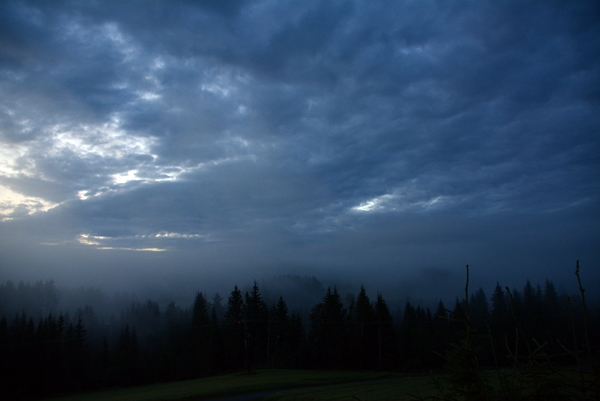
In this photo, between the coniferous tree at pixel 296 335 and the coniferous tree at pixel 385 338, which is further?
the coniferous tree at pixel 296 335

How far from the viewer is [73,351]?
58.8 metres

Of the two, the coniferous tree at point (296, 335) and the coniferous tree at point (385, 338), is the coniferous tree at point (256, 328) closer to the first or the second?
the coniferous tree at point (296, 335)

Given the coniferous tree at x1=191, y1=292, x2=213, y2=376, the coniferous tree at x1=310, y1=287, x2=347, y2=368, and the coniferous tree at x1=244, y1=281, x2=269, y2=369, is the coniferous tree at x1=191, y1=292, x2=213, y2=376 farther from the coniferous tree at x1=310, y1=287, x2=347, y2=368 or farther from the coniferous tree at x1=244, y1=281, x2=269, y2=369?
the coniferous tree at x1=310, y1=287, x2=347, y2=368

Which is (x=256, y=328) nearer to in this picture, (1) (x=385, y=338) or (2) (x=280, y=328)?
(2) (x=280, y=328)

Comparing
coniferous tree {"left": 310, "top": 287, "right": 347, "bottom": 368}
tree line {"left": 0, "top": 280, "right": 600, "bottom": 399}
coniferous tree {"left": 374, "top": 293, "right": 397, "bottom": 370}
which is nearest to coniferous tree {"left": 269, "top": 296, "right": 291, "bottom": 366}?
tree line {"left": 0, "top": 280, "right": 600, "bottom": 399}

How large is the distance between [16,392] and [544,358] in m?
65.8

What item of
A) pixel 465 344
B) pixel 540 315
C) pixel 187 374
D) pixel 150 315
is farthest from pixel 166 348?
pixel 465 344

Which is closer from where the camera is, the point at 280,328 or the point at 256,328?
the point at 256,328

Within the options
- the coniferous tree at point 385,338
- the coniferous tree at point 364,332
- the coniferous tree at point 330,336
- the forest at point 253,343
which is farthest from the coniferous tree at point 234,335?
the coniferous tree at point 385,338

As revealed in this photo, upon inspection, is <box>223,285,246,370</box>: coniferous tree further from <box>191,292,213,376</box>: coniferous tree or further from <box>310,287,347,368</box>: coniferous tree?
<box>310,287,347,368</box>: coniferous tree

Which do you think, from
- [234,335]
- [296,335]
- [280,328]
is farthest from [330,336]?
[234,335]

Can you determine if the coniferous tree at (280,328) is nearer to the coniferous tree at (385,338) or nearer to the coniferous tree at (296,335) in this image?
the coniferous tree at (296,335)

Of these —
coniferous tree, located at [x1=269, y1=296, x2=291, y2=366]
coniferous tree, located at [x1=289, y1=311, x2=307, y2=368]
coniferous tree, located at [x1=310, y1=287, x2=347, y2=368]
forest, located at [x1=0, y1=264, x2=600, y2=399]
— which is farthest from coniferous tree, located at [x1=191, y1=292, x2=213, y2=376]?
coniferous tree, located at [x1=310, y1=287, x2=347, y2=368]

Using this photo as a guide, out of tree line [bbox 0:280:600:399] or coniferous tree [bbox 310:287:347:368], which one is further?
coniferous tree [bbox 310:287:347:368]
